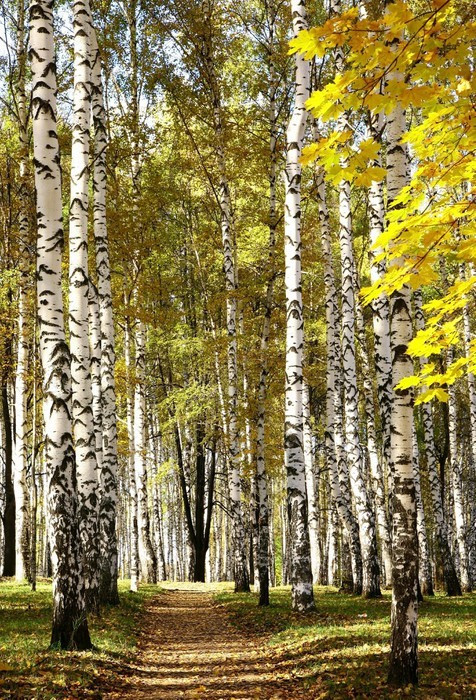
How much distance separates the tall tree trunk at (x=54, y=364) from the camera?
6.87 m

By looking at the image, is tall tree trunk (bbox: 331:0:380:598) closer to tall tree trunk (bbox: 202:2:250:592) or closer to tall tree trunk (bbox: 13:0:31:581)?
tall tree trunk (bbox: 202:2:250:592)

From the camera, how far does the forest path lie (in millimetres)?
6113

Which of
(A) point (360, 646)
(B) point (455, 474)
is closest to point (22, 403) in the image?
(A) point (360, 646)

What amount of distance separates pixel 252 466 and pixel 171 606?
4014 mm

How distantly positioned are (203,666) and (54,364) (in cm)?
414

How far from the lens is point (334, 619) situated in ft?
32.2

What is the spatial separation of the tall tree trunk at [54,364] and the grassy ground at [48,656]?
1.23ft

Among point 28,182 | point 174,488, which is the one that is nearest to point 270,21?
point 28,182

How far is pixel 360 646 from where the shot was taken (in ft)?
23.9

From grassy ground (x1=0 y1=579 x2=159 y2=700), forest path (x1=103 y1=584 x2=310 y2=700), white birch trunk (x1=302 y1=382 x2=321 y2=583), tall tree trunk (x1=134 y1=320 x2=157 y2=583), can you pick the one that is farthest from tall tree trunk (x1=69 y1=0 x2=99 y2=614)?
white birch trunk (x1=302 y1=382 x2=321 y2=583)

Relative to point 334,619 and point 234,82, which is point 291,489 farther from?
point 234,82

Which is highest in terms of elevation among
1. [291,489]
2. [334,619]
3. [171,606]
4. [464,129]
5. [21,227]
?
[21,227]

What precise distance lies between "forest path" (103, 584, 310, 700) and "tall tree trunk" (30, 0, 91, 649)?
968 millimetres

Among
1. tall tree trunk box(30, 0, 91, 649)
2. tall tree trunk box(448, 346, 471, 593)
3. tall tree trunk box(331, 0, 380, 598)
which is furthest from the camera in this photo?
tall tree trunk box(448, 346, 471, 593)
